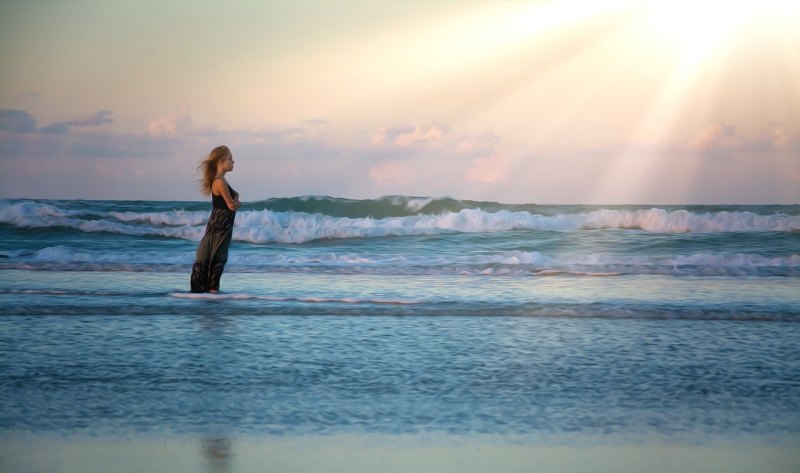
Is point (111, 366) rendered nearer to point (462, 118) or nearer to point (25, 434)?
point (25, 434)

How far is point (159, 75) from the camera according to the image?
37.1 feet

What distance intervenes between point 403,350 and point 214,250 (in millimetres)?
2417

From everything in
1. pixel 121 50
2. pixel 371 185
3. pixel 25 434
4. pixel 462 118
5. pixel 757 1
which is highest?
pixel 757 1

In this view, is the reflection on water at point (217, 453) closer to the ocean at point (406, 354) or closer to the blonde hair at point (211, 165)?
the ocean at point (406, 354)

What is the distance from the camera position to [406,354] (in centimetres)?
335

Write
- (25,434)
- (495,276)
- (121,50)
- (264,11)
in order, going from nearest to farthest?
(25,434)
(495,276)
(264,11)
(121,50)

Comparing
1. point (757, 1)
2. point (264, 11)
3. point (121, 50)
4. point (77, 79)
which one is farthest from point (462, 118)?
point (77, 79)

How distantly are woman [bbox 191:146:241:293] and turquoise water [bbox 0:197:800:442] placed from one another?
0.20 m

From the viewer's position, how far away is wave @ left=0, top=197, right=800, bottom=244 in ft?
39.5

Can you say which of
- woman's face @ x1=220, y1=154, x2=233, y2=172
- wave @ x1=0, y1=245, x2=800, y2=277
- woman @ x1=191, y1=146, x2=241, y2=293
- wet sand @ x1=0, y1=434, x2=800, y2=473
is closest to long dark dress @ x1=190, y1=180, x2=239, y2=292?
woman @ x1=191, y1=146, x2=241, y2=293

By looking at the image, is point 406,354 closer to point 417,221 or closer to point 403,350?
point 403,350

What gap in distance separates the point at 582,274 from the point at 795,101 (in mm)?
6446

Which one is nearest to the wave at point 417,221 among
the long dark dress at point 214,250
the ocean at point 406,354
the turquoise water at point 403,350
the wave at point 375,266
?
the wave at point 375,266

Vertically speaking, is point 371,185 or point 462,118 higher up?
point 462,118
